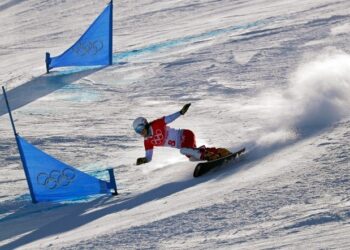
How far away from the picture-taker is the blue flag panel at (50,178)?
28.4 ft

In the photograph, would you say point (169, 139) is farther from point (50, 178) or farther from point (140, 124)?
point (50, 178)

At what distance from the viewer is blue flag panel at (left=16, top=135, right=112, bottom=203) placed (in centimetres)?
866

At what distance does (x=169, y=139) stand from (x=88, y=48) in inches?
247

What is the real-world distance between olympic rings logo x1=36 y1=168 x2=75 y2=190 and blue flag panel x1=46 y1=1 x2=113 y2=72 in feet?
21.8

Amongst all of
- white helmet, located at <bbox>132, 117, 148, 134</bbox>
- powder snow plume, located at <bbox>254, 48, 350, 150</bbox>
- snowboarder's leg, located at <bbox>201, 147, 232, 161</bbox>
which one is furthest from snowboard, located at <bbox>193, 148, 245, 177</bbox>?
white helmet, located at <bbox>132, 117, 148, 134</bbox>

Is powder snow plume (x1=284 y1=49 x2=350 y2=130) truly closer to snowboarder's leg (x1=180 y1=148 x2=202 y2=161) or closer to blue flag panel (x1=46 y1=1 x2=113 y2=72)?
snowboarder's leg (x1=180 y1=148 x2=202 y2=161)

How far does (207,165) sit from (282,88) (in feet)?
12.4

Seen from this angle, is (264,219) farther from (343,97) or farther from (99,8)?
(99,8)

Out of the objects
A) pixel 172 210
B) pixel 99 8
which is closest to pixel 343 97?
pixel 172 210

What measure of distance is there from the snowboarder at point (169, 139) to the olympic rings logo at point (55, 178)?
32.8 inches

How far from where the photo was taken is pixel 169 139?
365 inches

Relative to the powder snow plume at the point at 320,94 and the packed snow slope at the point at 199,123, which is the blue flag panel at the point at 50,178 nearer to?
the packed snow slope at the point at 199,123

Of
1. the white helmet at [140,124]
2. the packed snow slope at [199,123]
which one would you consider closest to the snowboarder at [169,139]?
the white helmet at [140,124]

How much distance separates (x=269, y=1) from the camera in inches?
741
